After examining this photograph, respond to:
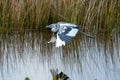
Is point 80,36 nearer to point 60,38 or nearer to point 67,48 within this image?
point 67,48

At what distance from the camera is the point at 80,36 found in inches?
323

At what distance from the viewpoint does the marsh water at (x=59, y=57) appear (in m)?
5.89

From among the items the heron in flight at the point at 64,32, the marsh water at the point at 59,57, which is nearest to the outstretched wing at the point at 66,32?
the heron in flight at the point at 64,32

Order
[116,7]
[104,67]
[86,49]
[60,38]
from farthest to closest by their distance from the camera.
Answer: [116,7], [86,49], [104,67], [60,38]

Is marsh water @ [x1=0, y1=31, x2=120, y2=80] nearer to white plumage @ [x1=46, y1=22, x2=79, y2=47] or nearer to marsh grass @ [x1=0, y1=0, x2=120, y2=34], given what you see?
marsh grass @ [x1=0, y1=0, x2=120, y2=34]

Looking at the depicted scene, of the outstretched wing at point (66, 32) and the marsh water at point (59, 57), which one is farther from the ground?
the outstretched wing at point (66, 32)

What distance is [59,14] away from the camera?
8.54 meters

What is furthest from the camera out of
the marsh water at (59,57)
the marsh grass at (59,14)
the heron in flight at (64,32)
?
the marsh grass at (59,14)

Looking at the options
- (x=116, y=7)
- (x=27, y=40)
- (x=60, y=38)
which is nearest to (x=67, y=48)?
(x=27, y=40)

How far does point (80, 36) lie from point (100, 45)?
2.73 ft

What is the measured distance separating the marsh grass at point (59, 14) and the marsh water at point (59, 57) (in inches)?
11.4

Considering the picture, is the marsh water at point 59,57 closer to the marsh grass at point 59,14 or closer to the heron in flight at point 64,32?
the marsh grass at point 59,14

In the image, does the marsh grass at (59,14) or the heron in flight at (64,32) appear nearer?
the heron in flight at (64,32)

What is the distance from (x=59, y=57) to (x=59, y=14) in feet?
6.34
